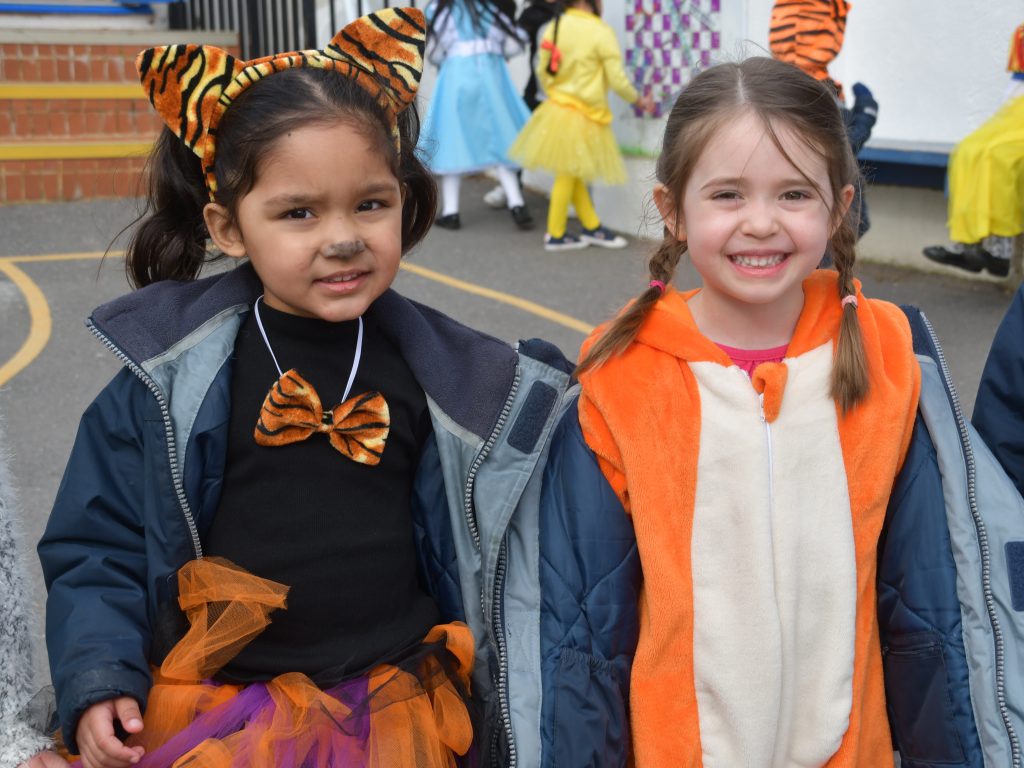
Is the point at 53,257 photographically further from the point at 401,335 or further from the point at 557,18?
the point at 401,335

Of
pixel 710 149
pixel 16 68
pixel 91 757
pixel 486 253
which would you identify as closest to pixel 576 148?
pixel 486 253

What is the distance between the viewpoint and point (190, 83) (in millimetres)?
2279

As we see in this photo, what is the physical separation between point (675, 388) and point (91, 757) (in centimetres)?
120

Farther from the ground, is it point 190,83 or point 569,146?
point 190,83

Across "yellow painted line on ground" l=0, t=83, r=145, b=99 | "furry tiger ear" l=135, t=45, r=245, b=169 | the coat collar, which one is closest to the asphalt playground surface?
"yellow painted line on ground" l=0, t=83, r=145, b=99

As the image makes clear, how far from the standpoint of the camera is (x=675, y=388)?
92.0 inches

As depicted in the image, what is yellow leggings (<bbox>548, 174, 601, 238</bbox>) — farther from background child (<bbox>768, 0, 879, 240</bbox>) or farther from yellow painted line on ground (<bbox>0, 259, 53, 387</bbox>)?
yellow painted line on ground (<bbox>0, 259, 53, 387</bbox>)

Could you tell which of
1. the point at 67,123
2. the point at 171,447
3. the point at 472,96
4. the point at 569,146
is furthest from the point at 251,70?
the point at 67,123

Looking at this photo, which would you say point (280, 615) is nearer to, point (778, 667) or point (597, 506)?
point (597, 506)

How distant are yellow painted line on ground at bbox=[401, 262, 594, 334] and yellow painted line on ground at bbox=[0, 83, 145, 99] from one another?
122 inches

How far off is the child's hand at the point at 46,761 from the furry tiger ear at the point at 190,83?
1.08 metres

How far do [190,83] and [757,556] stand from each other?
4.40 ft

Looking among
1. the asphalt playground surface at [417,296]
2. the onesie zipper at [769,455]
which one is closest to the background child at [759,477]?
the onesie zipper at [769,455]

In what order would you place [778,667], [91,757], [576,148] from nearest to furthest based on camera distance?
[91,757], [778,667], [576,148]
